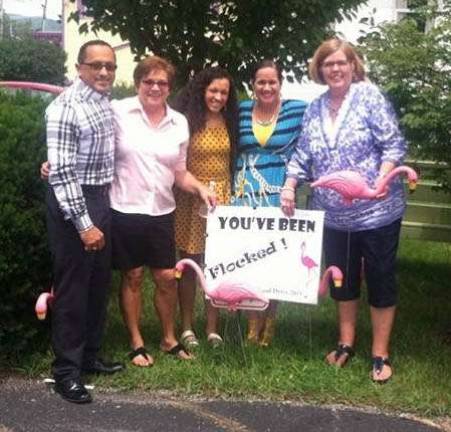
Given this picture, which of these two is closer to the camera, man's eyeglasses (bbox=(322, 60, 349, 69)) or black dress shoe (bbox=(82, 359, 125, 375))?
man's eyeglasses (bbox=(322, 60, 349, 69))

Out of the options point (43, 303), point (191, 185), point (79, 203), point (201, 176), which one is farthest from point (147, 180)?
point (43, 303)

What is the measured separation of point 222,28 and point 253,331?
278cm

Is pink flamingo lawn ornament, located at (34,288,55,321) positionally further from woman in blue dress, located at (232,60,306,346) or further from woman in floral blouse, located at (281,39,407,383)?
woman in floral blouse, located at (281,39,407,383)

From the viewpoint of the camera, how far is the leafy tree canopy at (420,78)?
470cm

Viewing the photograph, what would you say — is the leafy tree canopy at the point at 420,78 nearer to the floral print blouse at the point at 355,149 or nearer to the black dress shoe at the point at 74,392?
the floral print blouse at the point at 355,149

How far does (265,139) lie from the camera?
15.1 ft

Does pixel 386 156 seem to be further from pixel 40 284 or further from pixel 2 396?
pixel 2 396

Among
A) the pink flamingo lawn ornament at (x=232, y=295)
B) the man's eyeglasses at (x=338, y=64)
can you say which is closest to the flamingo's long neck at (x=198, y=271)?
the pink flamingo lawn ornament at (x=232, y=295)

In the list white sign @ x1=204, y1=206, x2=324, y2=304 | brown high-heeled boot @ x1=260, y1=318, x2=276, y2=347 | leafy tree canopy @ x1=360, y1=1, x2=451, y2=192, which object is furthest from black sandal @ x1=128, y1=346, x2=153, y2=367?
leafy tree canopy @ x1=360, y1=1, x2=451, y2=192

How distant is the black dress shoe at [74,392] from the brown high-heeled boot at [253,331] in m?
1.14

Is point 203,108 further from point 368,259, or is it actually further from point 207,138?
point 368,259

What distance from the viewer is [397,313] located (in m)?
5.90

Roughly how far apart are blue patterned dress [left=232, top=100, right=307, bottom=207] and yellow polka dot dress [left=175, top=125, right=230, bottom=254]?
9 centimetres

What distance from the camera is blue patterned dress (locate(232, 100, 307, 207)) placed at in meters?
4.57
